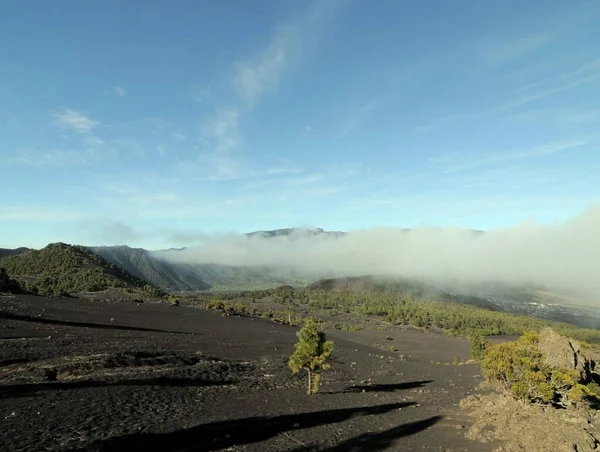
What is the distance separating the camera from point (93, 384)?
22.2m

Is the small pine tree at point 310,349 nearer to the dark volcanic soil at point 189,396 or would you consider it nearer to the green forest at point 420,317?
the dark volcanic soil at point 189,396

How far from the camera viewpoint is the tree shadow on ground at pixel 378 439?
57.7 feet

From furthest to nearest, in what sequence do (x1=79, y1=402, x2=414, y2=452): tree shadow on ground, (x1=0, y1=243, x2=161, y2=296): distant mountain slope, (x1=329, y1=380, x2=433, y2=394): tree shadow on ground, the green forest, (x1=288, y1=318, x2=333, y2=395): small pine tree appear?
1. the green forest
2. (x1=0, y1=243, x2=161, y2=296): distant mountain slope
3. (x1=329, y1=380, x2=433, y2=394): tree shadow on ground
4. (x1=288, y1=318, x2=333, y2=395): small pine tree
5. (x1=79, y1=402, x2=414, y2=452): tree shadow on ground

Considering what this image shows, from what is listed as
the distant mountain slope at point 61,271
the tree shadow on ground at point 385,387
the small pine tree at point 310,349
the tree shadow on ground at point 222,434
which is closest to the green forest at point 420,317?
the distant mountain slope at point 61,271

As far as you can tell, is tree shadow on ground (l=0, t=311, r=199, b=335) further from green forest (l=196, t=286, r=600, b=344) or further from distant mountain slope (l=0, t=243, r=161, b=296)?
green forest (l=196, t=286, r=600, b=344)

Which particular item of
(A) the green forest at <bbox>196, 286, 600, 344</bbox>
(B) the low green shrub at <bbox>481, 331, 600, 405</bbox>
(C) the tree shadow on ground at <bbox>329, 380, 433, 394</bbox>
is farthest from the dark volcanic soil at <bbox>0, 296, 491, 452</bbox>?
(A) the green forest at <bbox>196, 286, 600, 344</bbox>

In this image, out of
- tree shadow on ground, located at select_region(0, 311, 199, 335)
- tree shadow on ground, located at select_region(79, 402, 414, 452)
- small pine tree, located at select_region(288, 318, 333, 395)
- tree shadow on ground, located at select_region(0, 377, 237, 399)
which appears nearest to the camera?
tree shadow on ground, located at select_region(79, 402, 414, 452)

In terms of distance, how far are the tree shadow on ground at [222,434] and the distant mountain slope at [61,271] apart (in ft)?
251

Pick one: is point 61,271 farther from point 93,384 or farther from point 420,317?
point 420,317

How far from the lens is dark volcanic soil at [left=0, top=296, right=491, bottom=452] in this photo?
16203mm

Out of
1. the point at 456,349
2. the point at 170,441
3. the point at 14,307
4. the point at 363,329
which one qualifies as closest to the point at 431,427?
the point at 170,441

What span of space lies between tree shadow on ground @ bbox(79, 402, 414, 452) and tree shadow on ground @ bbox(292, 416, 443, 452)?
8.15 feet

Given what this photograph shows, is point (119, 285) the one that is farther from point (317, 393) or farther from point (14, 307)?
point (317, 393)

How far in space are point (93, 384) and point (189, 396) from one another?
17.3 ft
